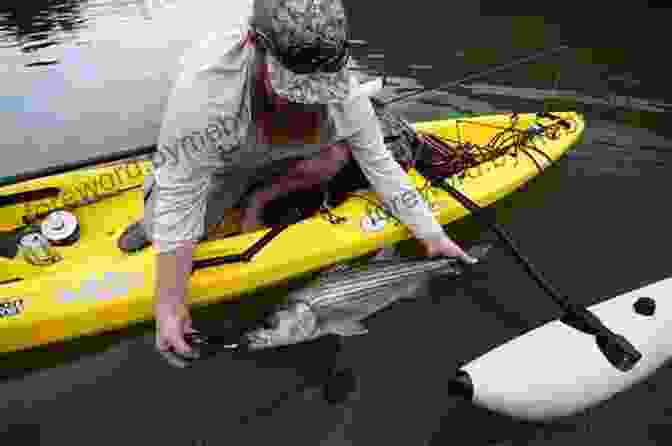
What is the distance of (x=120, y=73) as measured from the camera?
342 inches

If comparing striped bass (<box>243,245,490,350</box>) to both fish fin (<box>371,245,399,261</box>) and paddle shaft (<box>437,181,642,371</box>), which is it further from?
paddle shaft (<box>437,181,642,371</box>)

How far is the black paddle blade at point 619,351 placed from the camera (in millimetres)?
2740

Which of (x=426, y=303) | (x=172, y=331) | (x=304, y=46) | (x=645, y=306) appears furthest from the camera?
(x=426, y=303)

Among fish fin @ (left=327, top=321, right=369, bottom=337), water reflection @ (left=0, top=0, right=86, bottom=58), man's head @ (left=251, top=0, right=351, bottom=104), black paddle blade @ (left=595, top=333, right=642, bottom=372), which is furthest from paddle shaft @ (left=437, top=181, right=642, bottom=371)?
water reflection @ (left=0, top=0, right=86, bottom=58)

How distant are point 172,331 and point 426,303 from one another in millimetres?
1838

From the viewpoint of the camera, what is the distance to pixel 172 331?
2621 mm

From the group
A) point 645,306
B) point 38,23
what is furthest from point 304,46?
point 38,23

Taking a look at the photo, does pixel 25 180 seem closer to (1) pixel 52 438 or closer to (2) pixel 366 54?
(1) pixel 52 438

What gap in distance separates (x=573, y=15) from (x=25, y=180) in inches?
397

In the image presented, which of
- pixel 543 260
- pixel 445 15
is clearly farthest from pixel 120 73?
pixel 543 260

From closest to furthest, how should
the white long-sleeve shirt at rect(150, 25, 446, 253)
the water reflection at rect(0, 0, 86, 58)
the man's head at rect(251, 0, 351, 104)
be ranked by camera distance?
the man's head at rect(251, 0, 351, 104) → the white long-sleeve shirt at rect(150, 25, 446, 253) → the water reflection at rect(0, 0, 86, 58)

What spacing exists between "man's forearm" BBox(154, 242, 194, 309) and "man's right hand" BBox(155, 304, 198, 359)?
0.02 m

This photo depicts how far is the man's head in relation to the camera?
2158 mm

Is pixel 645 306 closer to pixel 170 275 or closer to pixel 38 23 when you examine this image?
pixel 170 275
